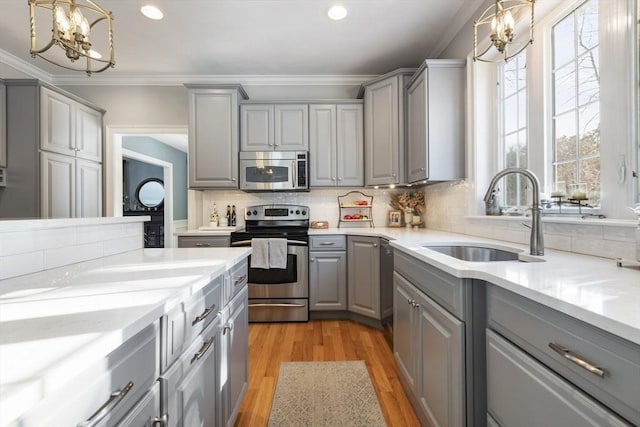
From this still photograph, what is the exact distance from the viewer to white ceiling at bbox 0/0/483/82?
2258 millimetres

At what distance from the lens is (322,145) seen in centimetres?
316

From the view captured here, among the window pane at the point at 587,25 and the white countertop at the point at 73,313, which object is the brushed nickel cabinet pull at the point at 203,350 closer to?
the white countertop at the point at 73,313

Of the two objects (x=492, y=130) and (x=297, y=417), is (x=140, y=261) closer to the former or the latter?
(x=297, y=417)

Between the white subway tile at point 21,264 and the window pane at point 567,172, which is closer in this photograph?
the white subway tile at point 21,264

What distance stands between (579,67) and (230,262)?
199 cm

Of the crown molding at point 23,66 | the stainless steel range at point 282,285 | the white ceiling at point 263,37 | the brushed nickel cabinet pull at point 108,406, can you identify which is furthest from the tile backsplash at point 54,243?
the crown molding at point 23,66

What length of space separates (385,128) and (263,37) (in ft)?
4.62

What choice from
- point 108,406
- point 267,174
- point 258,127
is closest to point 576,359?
point 108,406

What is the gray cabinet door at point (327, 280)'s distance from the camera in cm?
287

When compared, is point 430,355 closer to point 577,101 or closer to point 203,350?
point 203,350

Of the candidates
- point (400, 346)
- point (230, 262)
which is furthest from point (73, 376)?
point (400, 346)

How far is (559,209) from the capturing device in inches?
62.4

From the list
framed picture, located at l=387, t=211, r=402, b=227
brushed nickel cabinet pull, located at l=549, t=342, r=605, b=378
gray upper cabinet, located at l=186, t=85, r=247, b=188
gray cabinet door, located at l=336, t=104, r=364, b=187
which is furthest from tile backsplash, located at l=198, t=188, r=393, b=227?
brushed nickel cabinet pull, located at l=549, t=342, r=605, b=378

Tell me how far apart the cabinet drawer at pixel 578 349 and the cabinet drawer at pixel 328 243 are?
1.98 meters
